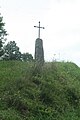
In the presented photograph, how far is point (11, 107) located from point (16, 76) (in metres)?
2.75

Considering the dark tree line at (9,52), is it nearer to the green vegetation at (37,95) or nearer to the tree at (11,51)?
the tree at (11,51)

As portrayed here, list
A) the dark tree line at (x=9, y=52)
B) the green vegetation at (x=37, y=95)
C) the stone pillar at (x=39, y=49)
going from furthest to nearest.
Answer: the dark tree line at (x=9, y=52) → the stone pillar at (x=39, y=49) → the green vegetation at (x=37, y=95)

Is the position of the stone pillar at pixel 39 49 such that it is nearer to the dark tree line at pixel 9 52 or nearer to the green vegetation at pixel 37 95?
the green vegetation at pixel 37 95

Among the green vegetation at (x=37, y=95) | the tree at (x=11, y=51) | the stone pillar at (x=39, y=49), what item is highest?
the tree at (x=11, y=51)

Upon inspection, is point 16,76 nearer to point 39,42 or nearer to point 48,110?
point 48,110

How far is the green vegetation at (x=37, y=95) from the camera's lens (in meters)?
11.4

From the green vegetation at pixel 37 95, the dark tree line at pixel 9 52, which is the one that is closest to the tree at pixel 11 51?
the dark tree line at pixel 9 52

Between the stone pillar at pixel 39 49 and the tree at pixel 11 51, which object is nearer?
the stone pillar at pixel 39 49

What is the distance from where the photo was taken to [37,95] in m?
12.4

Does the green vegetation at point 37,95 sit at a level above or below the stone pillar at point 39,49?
below

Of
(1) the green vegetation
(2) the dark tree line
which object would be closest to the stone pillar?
(1) the green vegetation

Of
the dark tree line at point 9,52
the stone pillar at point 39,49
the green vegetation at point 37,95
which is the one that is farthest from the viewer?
the dark tree line at point 9,52

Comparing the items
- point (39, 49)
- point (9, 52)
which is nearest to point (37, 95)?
point (39, 49)

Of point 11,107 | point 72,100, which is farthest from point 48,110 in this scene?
point 72,100
